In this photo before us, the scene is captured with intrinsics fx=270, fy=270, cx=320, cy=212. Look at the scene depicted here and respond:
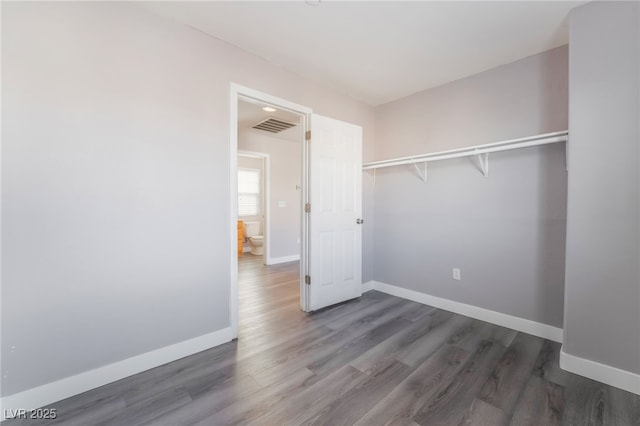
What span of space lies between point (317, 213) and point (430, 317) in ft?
5.11

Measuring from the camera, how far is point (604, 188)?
1.69 m

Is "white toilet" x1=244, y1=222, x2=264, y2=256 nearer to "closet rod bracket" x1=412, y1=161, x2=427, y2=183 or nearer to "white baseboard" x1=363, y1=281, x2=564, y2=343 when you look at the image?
"white baseboard" x1=363, y1=281, x2=564, y2=343

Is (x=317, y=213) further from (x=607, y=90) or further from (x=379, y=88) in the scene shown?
(x=607, y=90)

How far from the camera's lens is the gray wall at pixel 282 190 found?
5.27 m

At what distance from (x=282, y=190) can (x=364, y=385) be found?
4287 millimetres

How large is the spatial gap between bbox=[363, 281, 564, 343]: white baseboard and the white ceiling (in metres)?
2.35

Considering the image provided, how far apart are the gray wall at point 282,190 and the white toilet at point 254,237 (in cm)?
91

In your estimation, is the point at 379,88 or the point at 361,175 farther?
the point at 361,175

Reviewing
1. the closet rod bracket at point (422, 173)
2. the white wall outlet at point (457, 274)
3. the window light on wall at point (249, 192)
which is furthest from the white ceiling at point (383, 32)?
the window light on wall at point (249, 192)

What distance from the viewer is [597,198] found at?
67.5 inches

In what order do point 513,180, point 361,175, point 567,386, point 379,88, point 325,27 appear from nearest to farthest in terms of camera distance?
Answer: point 567,386 < point 325,27 < point 513,180 < point 379,88 < point 361,175

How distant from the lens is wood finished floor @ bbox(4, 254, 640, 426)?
1435 mm

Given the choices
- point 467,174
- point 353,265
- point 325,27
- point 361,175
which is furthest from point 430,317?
point 325,27

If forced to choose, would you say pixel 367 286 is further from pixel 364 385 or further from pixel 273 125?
pixel 273 125
